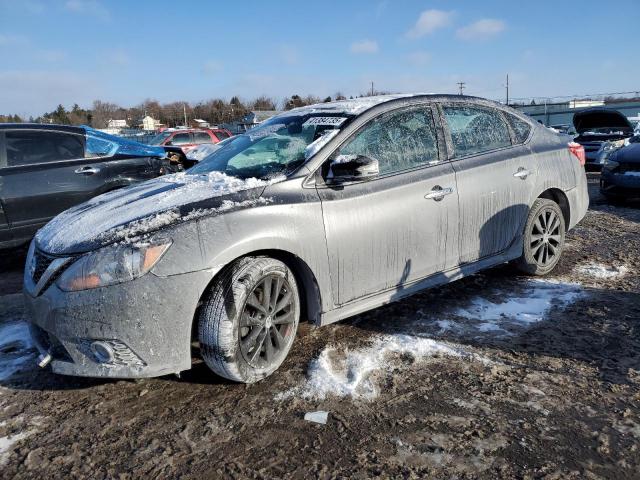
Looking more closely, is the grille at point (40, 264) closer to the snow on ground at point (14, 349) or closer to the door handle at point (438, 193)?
the snow on ground at point (14, 349)

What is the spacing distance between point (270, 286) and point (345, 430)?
901mm

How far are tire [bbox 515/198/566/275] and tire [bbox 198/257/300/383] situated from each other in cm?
240

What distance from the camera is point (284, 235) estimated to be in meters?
2.92

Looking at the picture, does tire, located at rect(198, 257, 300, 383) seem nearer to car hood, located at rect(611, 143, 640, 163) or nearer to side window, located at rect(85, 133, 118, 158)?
side window, located at rect(85, 133, 118, 158)

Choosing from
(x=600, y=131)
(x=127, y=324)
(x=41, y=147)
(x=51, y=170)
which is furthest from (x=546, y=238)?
(x=600, y=131)

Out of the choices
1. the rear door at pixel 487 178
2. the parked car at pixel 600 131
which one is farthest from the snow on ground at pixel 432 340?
the parked car at pixel 600 131

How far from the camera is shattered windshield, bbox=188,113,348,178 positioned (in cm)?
332

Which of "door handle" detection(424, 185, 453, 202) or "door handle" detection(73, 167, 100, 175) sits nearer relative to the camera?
"door handle" detection(424, 185, 453, 202)

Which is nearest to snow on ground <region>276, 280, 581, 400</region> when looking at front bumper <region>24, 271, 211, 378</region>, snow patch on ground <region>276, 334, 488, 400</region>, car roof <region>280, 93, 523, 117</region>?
snow patch on ground <region>276, 334, 488, 400</region>

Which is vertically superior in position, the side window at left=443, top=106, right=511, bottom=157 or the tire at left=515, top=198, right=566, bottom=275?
the side window at left=443, top=106, right=511, bottom=157

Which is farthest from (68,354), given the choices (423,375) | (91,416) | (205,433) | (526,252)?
(526,252)

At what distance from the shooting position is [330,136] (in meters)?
3.32

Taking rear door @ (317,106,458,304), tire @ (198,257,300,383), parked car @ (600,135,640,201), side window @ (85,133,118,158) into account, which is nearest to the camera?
tire @ (198,257,300,383)

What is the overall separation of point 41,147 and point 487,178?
188 inches
